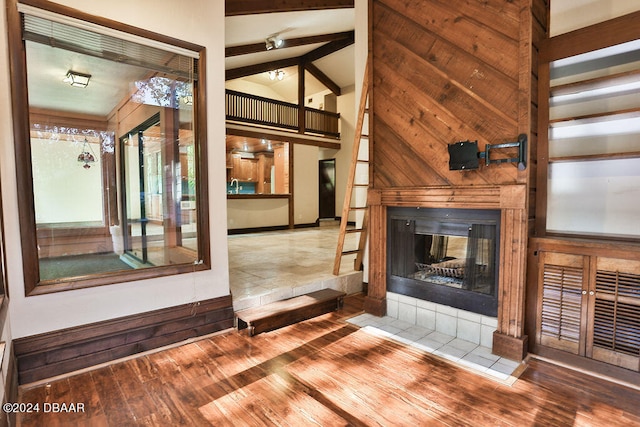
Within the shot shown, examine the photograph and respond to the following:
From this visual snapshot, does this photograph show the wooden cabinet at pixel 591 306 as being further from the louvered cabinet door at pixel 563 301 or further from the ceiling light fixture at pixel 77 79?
the ceiling light fixture at pixel 77 79

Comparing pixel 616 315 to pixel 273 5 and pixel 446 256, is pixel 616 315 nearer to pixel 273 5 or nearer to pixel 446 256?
pixel 446 256

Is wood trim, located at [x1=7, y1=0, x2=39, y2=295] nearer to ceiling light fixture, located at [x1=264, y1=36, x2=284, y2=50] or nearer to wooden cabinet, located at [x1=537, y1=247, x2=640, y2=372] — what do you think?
wooden cabinet, located at [x1=537, y1=247, x2=640, y2=372]

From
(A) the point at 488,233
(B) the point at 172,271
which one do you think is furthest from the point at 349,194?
(B) the point at 172,271

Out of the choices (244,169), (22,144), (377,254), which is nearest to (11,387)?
(22,144)

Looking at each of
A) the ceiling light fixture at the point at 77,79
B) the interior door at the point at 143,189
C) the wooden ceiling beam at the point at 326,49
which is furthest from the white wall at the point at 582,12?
the wooden ceiling beam at the point at 326,49

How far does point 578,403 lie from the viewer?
6.04 ft

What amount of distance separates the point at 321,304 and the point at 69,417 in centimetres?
206

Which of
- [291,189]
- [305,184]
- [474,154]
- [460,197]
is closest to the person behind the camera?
[474,154]

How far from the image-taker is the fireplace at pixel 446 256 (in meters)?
2.55

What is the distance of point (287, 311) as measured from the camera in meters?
2.98

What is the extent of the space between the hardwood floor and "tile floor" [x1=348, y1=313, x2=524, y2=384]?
0.32ft

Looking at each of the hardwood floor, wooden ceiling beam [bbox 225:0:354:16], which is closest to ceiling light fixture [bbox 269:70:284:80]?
wooden ceiling beam [bbox 225:0:354:16]

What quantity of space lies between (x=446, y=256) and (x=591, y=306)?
3.56ft

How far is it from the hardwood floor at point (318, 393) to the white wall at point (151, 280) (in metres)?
0.41
